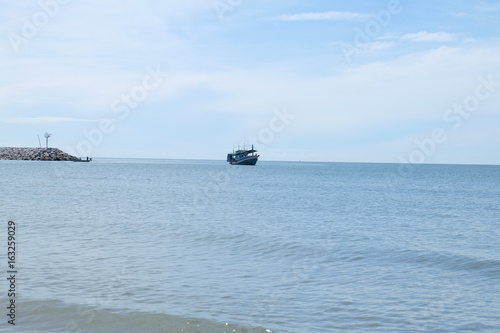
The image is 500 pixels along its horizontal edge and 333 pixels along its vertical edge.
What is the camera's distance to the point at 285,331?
1175 cm

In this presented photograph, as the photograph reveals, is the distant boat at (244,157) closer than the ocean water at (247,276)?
No

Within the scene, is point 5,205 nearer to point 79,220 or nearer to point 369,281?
point 79,220

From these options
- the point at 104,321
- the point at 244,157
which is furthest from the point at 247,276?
the point at 244,157

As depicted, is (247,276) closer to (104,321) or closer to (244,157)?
(104,321)

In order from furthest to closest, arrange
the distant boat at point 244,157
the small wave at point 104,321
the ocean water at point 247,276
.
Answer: the distant boat at point 244,157 < the ocean water at point 247,276 < the small wave at point 104,321

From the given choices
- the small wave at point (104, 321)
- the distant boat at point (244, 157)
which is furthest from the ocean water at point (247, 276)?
the distant boat at point (244, 157)

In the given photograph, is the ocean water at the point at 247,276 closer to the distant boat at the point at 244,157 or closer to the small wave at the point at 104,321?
the small wave at the point at 104,321

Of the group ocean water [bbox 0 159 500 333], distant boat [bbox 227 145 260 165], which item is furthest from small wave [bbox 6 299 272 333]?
distant boat [bbox 227 145 260 165]

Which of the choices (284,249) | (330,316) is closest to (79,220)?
(284,249)

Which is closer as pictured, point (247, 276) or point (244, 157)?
point (247, 276)

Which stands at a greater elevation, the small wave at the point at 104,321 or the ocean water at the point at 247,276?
the ocean water at the point at 247,276

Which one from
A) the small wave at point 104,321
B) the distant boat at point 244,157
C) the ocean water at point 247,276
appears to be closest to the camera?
the small wave at point 104,321

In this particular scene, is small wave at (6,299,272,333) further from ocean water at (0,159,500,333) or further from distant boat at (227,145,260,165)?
distant boat at (227,145,260,165)

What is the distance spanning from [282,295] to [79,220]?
20.7 metres
